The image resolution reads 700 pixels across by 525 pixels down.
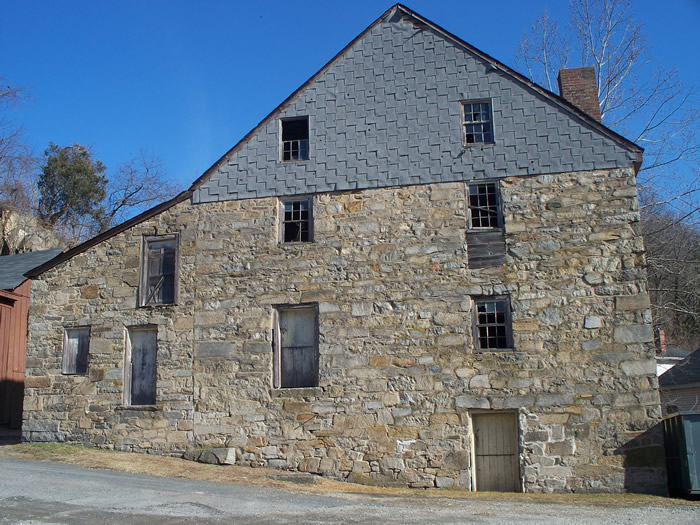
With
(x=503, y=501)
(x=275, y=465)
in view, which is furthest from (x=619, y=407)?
(x=275, y=465)

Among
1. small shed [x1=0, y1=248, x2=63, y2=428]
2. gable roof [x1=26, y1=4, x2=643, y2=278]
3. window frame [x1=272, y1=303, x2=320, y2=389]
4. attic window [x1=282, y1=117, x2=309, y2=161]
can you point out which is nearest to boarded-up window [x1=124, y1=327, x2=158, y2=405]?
gable roof [x1=26, y1=4, x2=643, y2=278]

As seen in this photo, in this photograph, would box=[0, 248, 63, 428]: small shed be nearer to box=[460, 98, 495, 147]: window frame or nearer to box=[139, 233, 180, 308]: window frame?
box=[139, 233, 180, 308]: window frame

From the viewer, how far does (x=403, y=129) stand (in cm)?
1520

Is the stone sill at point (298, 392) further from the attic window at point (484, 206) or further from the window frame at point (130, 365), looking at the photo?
the attic window at point (484, 206)

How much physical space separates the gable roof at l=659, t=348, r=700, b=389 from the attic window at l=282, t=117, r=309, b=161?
596 inches

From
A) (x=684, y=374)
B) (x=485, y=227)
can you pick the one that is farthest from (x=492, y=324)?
(x=684, y=374)

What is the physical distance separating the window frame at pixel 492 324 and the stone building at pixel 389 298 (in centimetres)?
4

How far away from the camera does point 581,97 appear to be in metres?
15.6

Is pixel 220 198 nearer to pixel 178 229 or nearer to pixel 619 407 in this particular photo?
pixel 178 229

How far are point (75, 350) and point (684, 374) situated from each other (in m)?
19.1

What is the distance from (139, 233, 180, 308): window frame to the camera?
1551cm

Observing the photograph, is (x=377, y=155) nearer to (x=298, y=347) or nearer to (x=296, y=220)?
(x=296, y=220)

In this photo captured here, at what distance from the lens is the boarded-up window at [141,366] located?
15328 millimetres

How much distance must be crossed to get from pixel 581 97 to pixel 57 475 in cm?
1323
